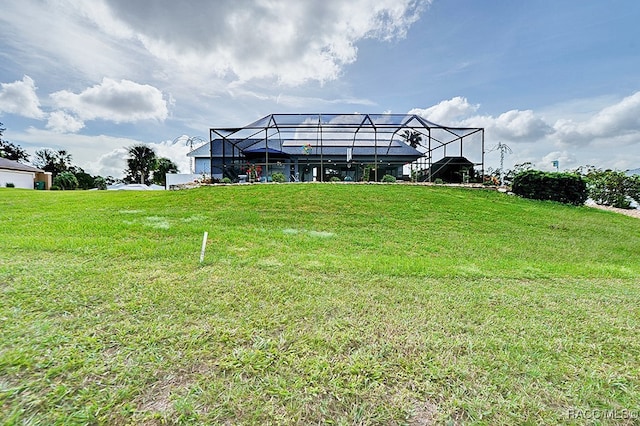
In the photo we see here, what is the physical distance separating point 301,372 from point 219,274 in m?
2.05

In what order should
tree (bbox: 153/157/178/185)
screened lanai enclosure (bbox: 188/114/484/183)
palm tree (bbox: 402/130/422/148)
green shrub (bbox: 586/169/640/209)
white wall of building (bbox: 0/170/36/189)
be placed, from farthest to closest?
1. tree (bbox: 153/157/178/185)
2. white wall of building (bbox: 0/170/36/189)
3. palm tree (bbox: 402/130/422/148)
4. screened lanai enclosure (bbox: 188/114/484/183)
5. green shrub (bbox: 586/169/640/209)

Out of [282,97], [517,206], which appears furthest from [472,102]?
[282,97]

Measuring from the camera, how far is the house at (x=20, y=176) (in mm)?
24234

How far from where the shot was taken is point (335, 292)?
2.97 metres

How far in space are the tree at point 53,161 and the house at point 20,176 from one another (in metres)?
14.9

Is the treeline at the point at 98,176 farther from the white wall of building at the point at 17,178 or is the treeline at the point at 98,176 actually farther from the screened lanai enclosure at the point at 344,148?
the screened lanai enclosure at the point at 344,148

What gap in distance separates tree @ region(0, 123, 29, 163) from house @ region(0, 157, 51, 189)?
16045 millimetres

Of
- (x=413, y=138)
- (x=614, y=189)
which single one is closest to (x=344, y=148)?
(x=413, y=138)

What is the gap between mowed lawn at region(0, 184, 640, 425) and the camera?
4.65ft

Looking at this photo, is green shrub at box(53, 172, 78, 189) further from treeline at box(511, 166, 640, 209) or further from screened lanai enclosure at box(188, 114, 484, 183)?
treeline at box(511, 166, 640, 209)

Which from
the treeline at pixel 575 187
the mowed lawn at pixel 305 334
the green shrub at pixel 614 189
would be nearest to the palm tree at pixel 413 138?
the treeline at pixel 575 187

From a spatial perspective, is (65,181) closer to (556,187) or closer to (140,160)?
(140,160)

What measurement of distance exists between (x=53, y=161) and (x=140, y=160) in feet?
45.8

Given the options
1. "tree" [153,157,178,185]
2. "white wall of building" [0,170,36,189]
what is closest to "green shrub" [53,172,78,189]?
"white wall of building" [0,170,36,189]
